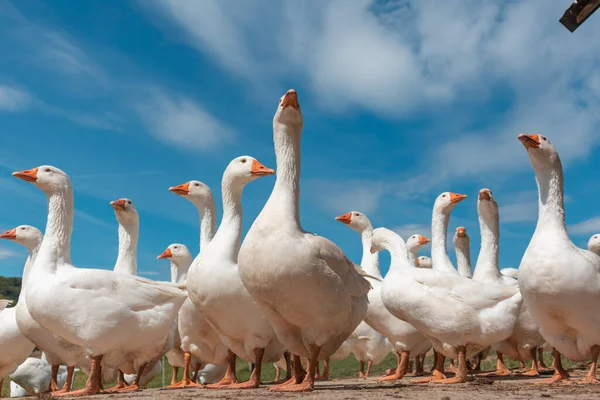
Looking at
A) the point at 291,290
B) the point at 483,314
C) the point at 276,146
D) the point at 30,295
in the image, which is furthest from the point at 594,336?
the point at 30,295

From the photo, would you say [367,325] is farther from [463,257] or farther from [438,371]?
[438,371]

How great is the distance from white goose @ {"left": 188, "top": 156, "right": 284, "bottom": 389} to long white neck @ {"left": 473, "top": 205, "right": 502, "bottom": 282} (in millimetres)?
5603

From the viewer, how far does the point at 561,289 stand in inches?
324

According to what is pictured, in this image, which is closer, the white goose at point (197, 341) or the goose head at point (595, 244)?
the white goose at point (197, 341)

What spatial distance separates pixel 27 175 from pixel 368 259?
9.03 metres

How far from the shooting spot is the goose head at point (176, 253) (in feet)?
50.5

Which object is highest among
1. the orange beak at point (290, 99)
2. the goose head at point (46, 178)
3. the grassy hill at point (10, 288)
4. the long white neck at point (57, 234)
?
the grassy hill at point (10, 288)

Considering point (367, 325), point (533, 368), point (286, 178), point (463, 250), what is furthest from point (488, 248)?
point (286, 178)

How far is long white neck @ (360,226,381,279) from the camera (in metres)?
16.0

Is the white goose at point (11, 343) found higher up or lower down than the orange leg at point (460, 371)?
higher up

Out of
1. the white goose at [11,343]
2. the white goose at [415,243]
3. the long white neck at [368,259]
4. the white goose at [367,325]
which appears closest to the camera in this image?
the white goose at [11,343]

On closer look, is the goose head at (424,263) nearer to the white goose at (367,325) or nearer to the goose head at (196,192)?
the white goose at (367,325)

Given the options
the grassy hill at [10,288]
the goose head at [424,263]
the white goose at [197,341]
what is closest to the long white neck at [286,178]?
the white goose at [197,341]

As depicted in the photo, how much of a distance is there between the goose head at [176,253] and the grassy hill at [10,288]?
4317 centimetres
